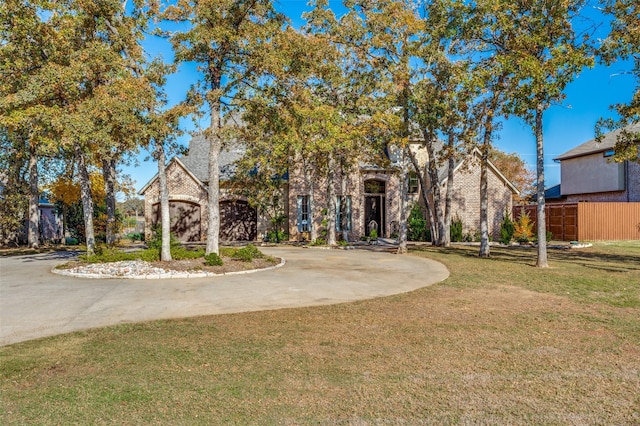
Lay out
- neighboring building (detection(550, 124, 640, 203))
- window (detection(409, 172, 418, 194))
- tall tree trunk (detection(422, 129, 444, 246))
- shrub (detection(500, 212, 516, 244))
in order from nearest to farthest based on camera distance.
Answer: tall tree trunk (detection(422, 129, 444, 246))
shrub (detection(500, 212, 516, 244))
window (detection(409, 172, 418, 194))
neighboring building (detection(550, 124, 640, 203))

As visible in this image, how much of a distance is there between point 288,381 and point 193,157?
26644mm

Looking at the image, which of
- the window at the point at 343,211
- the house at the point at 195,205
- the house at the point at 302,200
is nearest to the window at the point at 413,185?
Result: the house at the point at 302,200

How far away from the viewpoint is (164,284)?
11.0 meters

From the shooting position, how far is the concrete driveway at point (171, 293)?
7.42m

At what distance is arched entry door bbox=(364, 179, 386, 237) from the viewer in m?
29.0

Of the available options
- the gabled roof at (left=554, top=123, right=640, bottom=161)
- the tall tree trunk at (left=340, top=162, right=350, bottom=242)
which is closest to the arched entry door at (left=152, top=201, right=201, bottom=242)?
the tall tree trunk at (left=340, top=162, right=350, bottom=242)

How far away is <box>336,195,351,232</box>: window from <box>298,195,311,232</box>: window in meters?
1.84

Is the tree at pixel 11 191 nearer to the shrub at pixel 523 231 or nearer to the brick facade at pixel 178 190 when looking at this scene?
the brick facade at pixel 178 190

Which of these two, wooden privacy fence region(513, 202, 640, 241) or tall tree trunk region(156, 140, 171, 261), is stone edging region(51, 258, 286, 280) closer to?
tall tree trunk region(156, 140, 171, 261)

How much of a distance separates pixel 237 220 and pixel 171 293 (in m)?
18.8

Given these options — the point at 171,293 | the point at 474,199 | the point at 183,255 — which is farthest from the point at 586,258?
the point at 171,293

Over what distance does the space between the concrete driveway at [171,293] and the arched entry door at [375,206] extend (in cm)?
1478

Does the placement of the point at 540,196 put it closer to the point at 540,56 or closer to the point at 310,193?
the point at 540,56

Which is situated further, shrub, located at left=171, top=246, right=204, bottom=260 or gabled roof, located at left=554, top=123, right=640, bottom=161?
gabled roof, located at left=554, top=123, right=640, bottom=161
